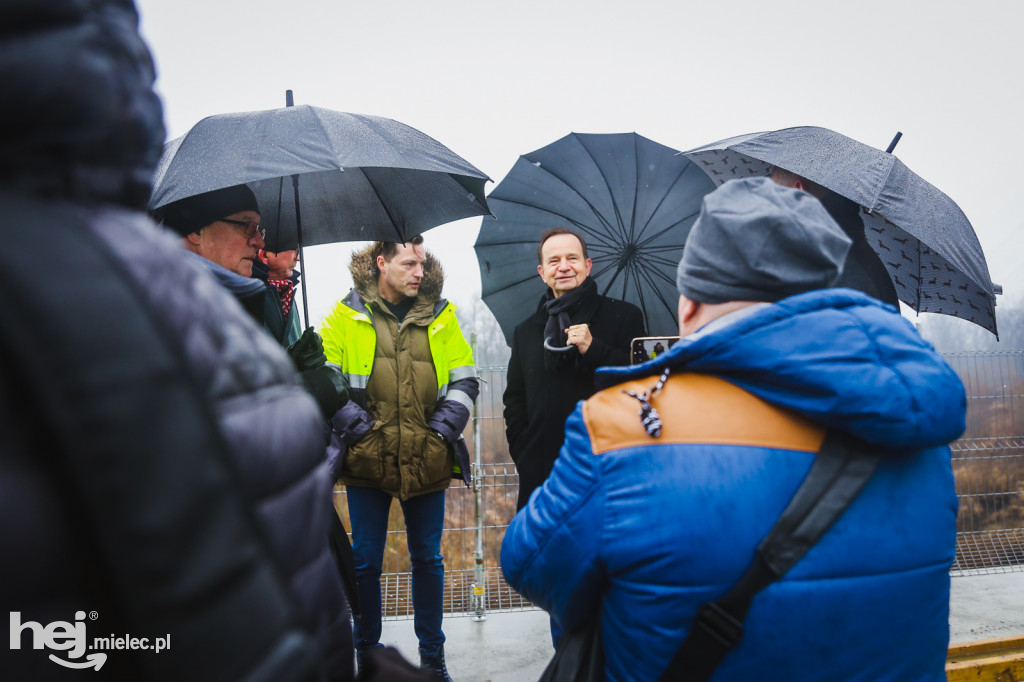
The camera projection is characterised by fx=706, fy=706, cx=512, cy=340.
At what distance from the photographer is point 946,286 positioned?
135 inches

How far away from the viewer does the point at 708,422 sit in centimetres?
127

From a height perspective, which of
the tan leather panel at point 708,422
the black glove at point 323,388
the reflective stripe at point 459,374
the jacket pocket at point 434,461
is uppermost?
the tan leather panel at point 708,422

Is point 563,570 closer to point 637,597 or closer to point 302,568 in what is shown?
point 637,597

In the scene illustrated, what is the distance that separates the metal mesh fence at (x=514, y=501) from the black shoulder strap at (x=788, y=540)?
11.9 feet

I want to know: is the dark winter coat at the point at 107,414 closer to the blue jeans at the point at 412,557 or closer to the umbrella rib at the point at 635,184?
the blue jeans at the point at 412,557

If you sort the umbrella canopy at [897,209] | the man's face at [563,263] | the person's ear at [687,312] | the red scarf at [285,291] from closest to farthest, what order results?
the person's ear at [687,312] → the umbrella canopy at [897,209] → the red scarf at [285,291] → the man's face at [563,263]

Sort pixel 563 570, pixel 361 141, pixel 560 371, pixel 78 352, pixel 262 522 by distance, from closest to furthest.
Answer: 1. pixel 78 352
2. pixel 262 522
3. pixel 563 570
4. pixel 361 141
5. pixel 560 371

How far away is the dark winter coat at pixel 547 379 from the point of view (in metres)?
3.65

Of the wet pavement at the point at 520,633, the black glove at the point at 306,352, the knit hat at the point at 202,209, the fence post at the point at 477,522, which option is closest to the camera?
the knit hat at the point at 202,209

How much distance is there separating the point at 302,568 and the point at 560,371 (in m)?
3.01

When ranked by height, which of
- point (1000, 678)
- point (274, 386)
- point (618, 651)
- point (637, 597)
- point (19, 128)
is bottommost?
point (1000, 678)

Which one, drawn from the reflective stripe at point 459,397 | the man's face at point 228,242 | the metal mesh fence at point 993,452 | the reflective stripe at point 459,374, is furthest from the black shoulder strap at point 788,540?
the metal mesh fence at point 993,452

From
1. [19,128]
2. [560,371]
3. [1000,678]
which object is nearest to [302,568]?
[19,128]

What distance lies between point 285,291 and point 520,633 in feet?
8.52
